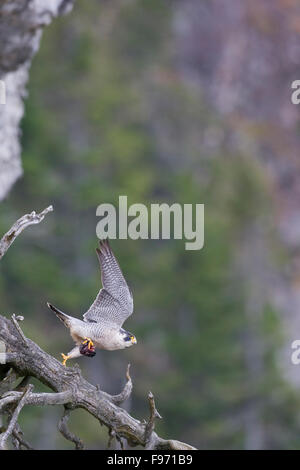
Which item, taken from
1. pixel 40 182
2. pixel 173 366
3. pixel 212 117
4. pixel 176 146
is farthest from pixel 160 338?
pixel 212 117

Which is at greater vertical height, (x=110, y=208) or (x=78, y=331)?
(x=110, y=208)

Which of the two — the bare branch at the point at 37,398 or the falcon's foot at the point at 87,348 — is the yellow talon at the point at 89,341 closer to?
the falcon's foot at the point at 87,348

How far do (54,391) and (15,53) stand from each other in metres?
5.06

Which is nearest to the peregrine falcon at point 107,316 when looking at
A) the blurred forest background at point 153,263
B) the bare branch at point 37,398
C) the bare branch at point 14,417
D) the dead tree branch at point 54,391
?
the dead tree branch at point 54,391

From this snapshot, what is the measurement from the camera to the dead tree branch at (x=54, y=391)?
8.73 m

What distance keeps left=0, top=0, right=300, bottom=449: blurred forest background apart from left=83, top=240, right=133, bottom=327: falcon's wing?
17.3m

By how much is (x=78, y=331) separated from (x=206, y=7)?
66.6 m

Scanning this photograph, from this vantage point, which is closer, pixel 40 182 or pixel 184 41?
pixel 40 182

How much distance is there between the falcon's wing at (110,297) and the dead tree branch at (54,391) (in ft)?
5.29

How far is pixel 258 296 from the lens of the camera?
3791cm

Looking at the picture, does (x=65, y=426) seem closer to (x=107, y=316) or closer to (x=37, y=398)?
(x=37, y=398)

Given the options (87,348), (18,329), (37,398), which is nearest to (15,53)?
(87,348)

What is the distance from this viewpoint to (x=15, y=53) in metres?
12.9

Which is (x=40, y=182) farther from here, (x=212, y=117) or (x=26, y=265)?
(x=212, y=117)
